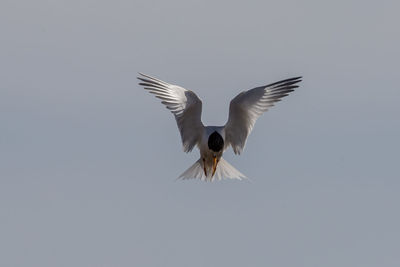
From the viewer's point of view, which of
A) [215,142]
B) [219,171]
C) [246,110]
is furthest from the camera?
[219,171]

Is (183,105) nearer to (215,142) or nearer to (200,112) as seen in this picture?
(200,112)

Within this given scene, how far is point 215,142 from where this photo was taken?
1834 centimetres

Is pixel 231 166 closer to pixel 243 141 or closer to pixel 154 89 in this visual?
pixel 243 141

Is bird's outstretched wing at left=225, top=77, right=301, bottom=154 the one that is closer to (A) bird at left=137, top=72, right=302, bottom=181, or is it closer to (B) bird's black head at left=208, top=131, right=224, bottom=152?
(A) bird at left=137, top=72, right=302, bottom=181

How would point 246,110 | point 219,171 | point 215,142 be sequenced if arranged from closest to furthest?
point 215,142 → point 246,110 → point 219,171

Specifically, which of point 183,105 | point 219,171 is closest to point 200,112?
point 183,105

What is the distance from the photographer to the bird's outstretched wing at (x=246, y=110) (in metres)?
19.0

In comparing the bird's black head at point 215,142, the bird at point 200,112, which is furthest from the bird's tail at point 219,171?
the bird's black head at point 215,142

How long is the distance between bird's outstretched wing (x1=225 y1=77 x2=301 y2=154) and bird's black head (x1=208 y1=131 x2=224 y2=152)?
60 centimetres

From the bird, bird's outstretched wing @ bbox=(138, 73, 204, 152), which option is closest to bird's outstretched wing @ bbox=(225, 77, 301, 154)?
the bird

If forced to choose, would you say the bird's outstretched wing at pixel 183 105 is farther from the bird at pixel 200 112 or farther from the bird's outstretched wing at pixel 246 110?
the bird's outstretched wing at pixel 246 110

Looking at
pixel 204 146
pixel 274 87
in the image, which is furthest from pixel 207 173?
pixel 274 87

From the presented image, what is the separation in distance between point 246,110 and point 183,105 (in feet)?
3.61

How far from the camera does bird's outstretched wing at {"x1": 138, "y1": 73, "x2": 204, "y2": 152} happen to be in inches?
739
